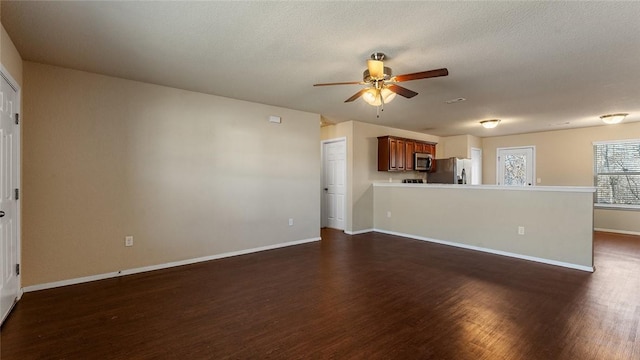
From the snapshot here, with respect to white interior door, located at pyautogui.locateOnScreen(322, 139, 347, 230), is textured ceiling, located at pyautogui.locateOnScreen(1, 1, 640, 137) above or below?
above

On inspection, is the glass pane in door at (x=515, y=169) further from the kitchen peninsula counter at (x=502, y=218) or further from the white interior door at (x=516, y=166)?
the kitchen peninsula counter at (x=502, y=218)

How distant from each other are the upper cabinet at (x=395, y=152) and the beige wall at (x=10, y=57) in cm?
577

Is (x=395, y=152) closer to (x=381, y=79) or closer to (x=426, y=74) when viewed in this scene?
(x=381, y=79)

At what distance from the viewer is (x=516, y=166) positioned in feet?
26.9

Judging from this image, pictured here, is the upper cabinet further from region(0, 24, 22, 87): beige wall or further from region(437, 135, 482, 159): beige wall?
region(0, 24, 22, 87): beige wall

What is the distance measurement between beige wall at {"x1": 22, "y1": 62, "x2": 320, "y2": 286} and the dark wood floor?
1.37 feet

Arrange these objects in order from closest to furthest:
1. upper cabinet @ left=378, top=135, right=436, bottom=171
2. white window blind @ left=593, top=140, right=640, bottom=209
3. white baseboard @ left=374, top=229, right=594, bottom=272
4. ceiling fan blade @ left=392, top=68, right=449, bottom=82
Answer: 1. ceiling fan blade @ left=392, top=68, right=449, bottom=82
2. white baseboard @ left=374, top=229, right=594, bottom=272
3. white window blind @ left=593, top=140, right=640, bottom=209
4. upper cabinet @ left=378, top=135, right=436, bottom=171

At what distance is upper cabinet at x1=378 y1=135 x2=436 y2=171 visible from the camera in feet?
21.4

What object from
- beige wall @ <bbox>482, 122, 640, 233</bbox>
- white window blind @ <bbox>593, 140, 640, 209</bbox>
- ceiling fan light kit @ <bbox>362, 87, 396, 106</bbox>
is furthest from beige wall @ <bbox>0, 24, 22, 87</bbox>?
white window blind @ <bbox>593, 140, 640, 209</bbox>

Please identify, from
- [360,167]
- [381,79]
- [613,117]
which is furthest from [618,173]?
[381,79]

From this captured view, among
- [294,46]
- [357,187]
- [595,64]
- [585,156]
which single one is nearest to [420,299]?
[294,46]

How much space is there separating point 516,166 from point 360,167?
5005mm

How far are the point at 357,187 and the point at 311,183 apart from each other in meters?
1.24

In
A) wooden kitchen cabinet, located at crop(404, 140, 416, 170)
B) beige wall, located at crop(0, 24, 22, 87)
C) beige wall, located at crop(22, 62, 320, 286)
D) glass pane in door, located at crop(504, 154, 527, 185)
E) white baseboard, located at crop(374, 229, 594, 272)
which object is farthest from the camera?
glass pane in door, located at crop(504, 154, 527, 185)
